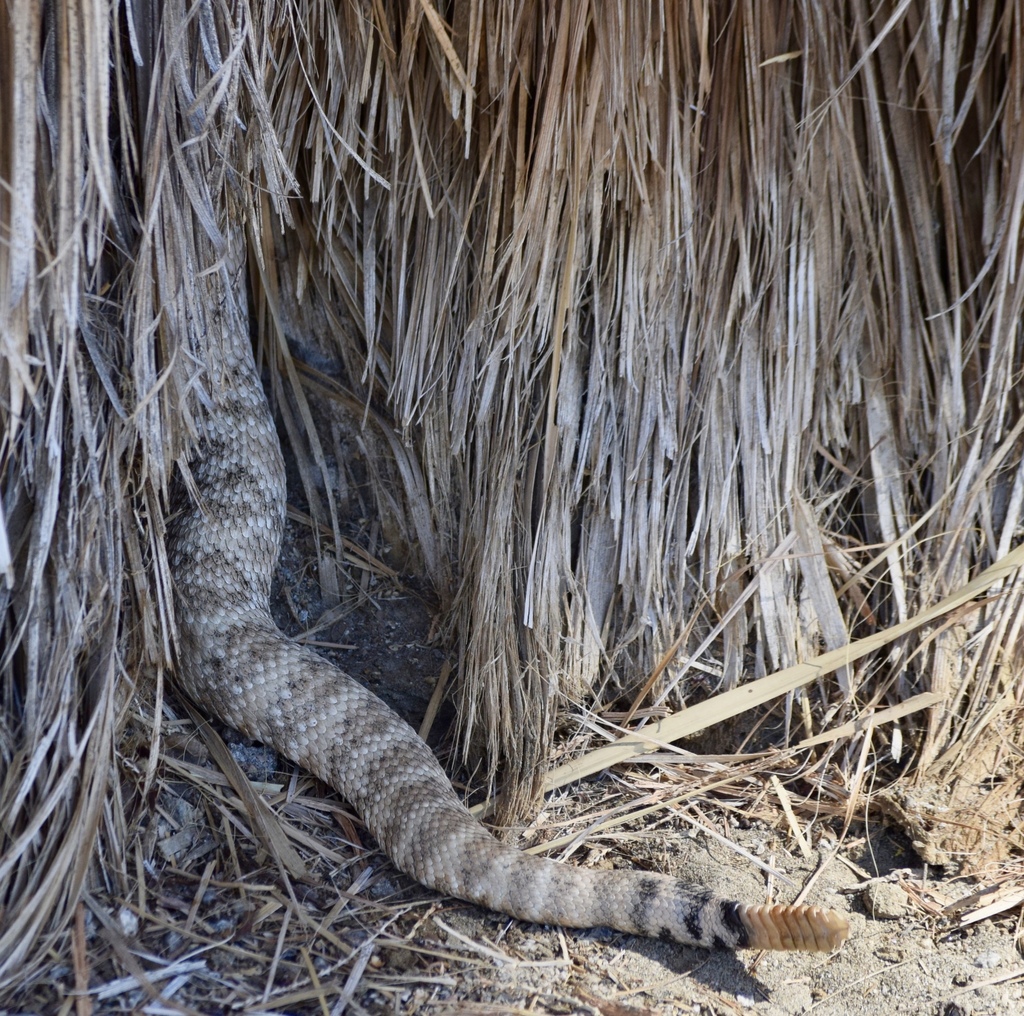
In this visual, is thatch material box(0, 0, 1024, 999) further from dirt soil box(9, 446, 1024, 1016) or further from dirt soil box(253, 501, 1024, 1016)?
dirt soil box(253, 501, 1024, 1016)

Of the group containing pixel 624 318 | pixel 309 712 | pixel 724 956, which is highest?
pixel 624 318

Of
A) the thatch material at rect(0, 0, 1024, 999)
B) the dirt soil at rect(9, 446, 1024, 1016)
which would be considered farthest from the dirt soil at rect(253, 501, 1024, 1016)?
the thatch material at rect(0, 0, 1024, 999)

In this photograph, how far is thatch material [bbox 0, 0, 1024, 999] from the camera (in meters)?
1.89

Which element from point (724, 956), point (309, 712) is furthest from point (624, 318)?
point (724, 956)

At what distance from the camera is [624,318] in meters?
2.13

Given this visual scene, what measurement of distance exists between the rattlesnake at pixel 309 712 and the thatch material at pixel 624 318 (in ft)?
0.51

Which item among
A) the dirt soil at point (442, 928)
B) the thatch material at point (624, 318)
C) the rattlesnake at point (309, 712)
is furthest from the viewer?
the thatch material at point (624, 318)

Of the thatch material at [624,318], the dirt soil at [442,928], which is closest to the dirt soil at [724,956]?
Answer: the dirt soil at [442,928]

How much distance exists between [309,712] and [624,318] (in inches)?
43.2

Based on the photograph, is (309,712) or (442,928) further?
(309,712)

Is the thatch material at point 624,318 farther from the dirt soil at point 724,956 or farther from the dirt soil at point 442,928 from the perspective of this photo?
the dirt soil at point 724,956

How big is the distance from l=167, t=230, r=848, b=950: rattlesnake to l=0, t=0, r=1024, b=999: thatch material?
156 mm

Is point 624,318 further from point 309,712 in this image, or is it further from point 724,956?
point 724,956

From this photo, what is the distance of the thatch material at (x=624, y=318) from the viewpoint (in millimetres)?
1888
